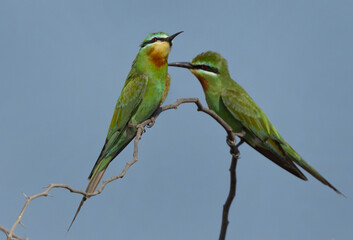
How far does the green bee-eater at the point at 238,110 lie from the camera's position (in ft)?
13.6

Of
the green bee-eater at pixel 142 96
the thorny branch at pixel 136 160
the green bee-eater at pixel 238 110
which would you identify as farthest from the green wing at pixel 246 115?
the green bee-eater at pixel 142 96

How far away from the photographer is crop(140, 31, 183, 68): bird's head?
14.3 ft

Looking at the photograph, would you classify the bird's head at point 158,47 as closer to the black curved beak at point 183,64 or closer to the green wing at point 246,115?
the black curved beak at point 183,64

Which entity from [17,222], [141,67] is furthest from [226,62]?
[17,222]

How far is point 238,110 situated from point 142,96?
33.0 inches

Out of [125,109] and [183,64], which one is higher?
[183,64]

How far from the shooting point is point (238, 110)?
4.20m

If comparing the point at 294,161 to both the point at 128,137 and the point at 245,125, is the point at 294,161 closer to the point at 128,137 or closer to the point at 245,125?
the point at 245,125

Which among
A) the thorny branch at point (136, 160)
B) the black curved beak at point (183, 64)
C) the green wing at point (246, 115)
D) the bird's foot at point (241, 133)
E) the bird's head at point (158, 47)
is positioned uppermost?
the bird's head at point (158, 47)

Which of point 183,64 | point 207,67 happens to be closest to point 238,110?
point 207,67

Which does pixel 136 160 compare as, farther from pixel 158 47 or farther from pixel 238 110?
pixel 158 47

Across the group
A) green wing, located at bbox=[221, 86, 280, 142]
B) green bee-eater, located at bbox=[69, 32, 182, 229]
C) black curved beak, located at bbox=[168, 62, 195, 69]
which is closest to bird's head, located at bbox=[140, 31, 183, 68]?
green bee-eater, located at bbox=[69, 32, 182, 229]

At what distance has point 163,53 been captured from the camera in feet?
14.3

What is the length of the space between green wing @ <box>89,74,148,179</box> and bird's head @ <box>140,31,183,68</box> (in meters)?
0.18
